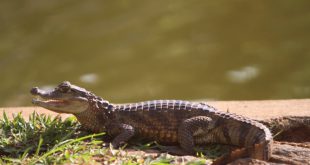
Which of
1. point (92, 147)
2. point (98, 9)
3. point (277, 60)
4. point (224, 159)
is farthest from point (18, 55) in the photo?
point (224, 159)

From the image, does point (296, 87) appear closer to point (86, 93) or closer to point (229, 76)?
point (229, 76)

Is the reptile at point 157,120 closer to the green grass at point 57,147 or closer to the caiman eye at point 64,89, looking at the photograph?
the caiman eye at point 64,89

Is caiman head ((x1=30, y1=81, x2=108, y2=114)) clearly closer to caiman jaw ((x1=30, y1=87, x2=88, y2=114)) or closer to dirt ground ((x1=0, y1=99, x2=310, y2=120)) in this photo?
caiman jaw ((x1=30, y1=87, x2=88, y2=114))

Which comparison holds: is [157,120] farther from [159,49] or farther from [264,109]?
[159,49]

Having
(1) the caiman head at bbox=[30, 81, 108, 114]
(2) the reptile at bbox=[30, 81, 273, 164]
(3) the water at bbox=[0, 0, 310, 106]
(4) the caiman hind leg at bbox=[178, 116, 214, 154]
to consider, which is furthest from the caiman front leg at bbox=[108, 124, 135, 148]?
(3) the water at bbox=[0, 0, 310, 106]

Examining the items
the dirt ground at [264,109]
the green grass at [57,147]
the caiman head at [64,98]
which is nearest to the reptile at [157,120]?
the caiman head at [64,98]

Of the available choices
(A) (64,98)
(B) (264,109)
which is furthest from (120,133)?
(B) (264,109)
